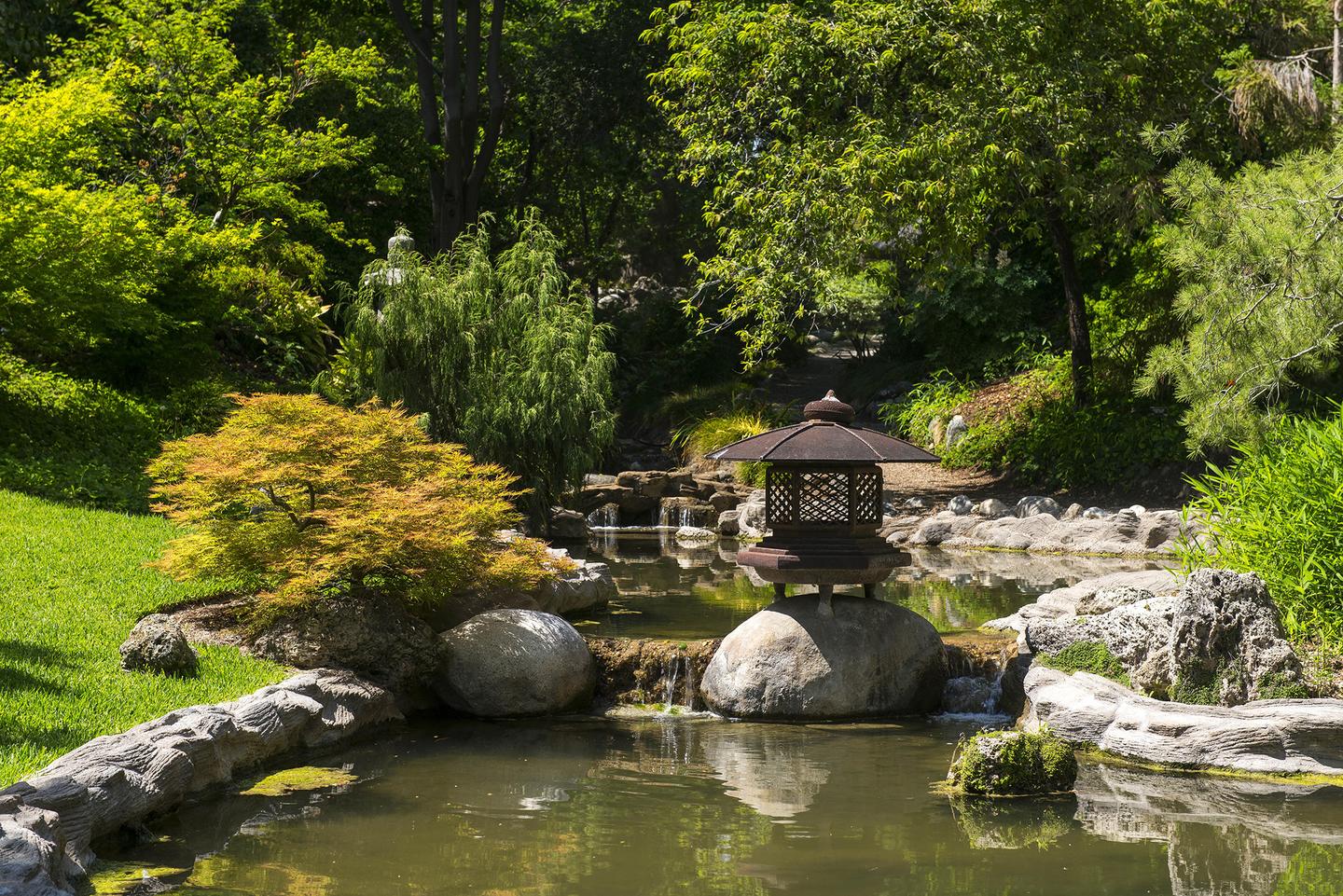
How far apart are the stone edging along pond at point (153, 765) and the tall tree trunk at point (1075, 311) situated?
15.5 m

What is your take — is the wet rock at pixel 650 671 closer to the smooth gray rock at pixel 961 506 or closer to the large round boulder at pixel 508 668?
the large round boulder at pixel 508 668

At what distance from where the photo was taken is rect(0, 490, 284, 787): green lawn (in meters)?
6.87

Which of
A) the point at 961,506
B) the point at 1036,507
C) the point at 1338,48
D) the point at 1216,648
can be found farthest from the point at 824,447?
the point at 1338,48

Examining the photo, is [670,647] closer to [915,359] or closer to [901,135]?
[901,135]

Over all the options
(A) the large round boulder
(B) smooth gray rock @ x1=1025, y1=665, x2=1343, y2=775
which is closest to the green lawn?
(A) the large round boulder

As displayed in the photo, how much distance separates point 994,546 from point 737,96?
8021mm

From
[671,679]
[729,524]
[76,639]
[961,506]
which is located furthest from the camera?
[729,524]

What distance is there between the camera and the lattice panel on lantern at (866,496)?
32.9 feet

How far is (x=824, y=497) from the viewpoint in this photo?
33.1ft

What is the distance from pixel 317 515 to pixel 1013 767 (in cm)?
538

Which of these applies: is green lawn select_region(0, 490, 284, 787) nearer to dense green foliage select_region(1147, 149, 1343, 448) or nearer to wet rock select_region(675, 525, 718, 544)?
dense green foliage select_region(1147, 149, 1343, 448)

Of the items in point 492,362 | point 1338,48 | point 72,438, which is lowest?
point 72,438

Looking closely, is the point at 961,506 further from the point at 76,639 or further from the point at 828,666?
the point at 76,639

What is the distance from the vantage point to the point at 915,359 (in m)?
28.8
